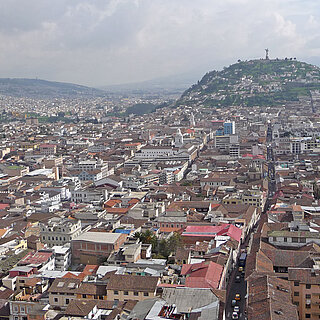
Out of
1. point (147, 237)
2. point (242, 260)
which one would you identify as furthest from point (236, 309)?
point (147, 237)

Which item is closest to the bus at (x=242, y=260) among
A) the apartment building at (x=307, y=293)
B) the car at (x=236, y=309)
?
the car at (x=236, y=309)

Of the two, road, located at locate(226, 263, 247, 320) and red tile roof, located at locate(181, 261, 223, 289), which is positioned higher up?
red tile roof, located at locate(181, 261, 223, 289)

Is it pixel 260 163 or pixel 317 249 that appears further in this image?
pixel 260 163

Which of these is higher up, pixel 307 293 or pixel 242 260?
pixel 307 293

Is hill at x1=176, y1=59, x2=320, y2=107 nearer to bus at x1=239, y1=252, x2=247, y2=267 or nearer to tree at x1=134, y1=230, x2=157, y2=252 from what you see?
bus at x1=239, y1=252, x2=247, y2=267

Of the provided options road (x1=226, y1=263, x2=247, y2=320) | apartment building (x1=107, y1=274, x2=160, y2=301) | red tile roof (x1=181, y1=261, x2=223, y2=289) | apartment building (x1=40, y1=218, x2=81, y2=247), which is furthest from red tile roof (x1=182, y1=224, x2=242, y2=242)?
apartment building (x1=107, y1=274, x2=160, y2=301)

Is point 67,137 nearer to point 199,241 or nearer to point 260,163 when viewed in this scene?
point 260,163

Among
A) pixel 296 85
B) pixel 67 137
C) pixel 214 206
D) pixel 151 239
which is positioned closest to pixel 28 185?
pixel 214 206

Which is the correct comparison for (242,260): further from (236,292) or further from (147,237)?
(147,237)
